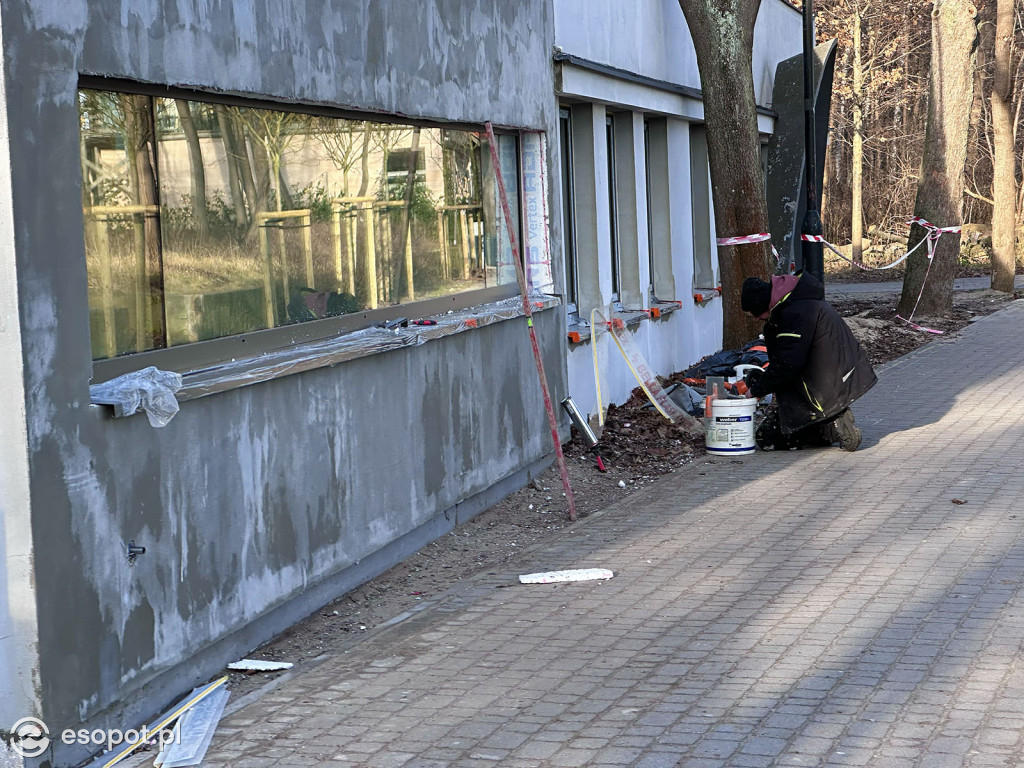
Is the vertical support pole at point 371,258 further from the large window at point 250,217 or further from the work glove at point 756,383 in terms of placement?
the work glove at point 756,383

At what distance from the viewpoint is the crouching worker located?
396 inches

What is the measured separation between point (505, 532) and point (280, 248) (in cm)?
261

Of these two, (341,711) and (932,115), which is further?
(932,115)

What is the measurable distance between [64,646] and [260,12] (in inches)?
119

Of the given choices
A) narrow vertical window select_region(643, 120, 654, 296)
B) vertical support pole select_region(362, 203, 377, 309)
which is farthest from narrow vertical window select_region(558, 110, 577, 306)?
vertical support pole select_region(362, 203, 377, 309)

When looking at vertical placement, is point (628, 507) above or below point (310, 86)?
below

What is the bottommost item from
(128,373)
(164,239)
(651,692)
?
(651,692)

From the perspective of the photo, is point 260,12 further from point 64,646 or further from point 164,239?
point 64,646

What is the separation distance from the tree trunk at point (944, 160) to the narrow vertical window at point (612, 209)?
7.83 metres

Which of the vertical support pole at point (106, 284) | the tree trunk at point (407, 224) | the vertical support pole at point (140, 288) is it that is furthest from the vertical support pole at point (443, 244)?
the vertical support pole at point (106, 284)

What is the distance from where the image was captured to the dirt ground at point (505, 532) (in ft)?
20.6

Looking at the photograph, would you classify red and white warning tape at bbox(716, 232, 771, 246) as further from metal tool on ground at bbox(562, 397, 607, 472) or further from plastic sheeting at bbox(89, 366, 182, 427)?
plastic sheeting at bbox(89, 366, 182, 427)

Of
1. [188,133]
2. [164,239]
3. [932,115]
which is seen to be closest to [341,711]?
[164,239]

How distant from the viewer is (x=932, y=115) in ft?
66.1
